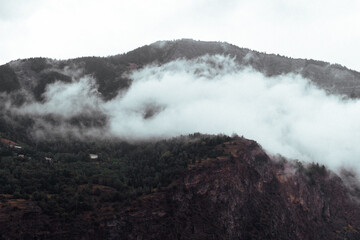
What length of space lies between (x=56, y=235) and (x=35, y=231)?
9.53 meters

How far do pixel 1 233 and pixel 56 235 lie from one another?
77.8ft

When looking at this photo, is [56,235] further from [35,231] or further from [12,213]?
[12,213]

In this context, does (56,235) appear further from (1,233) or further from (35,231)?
(1,233)

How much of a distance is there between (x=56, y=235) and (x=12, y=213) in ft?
74.8

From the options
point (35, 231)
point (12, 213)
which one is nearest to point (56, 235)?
point (35, 231)

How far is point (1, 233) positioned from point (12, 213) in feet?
40.8

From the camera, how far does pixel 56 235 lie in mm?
198875

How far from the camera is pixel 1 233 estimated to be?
189m

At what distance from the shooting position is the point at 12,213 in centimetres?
19938

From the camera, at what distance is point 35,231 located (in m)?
196
